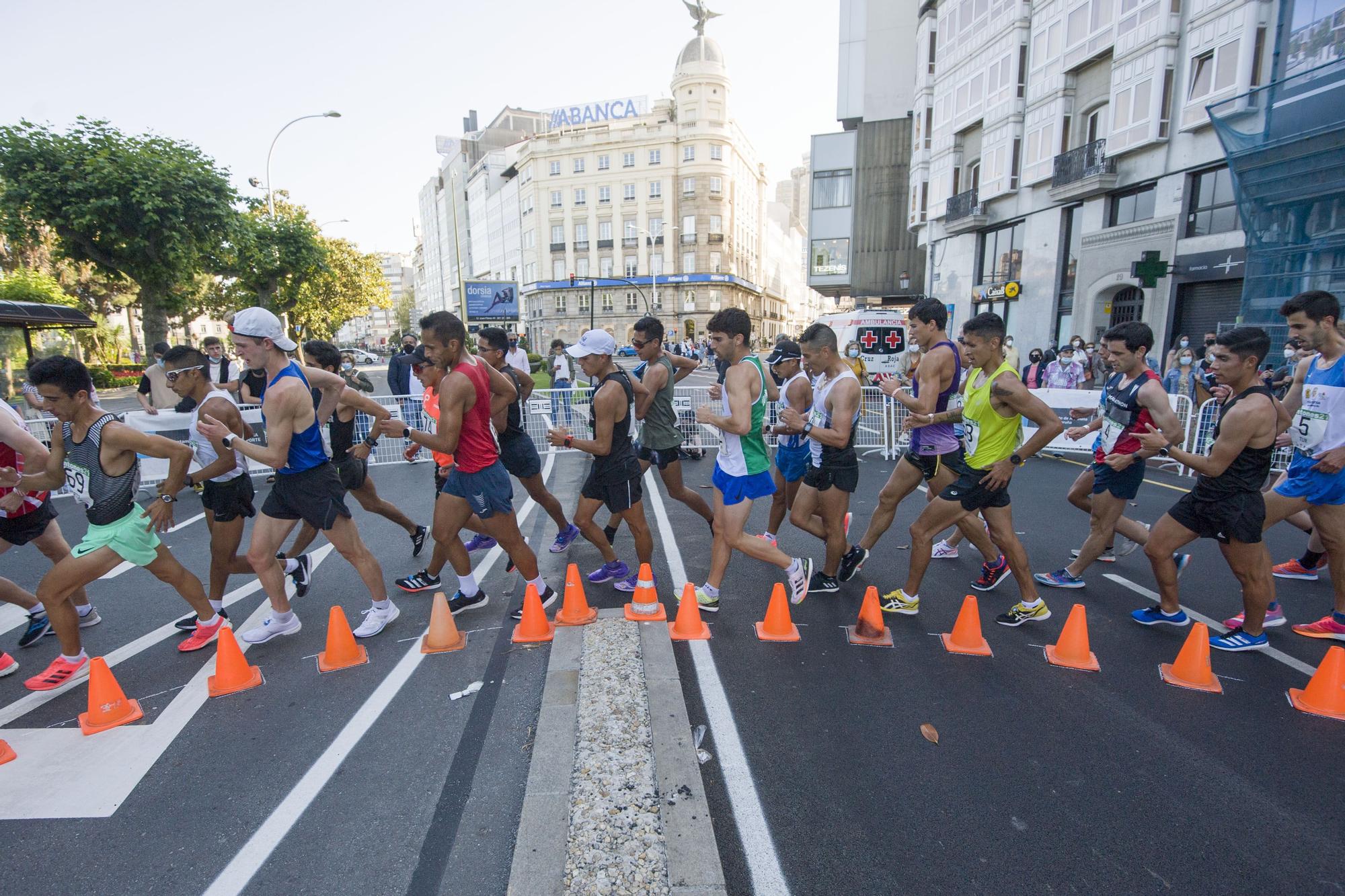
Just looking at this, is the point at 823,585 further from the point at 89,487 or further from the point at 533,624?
the point at 89,487

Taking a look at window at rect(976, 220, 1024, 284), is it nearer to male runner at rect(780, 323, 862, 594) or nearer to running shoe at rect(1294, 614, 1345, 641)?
Result: running shoe at rect(1294, 614, 1345, 641)

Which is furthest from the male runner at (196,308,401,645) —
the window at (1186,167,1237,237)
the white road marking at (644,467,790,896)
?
the window at (1186,167,1237,237)

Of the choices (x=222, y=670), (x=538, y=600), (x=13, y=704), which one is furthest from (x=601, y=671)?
(x=13, y=704)

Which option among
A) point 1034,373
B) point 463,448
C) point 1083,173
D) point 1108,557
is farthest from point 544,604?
point 1083,173

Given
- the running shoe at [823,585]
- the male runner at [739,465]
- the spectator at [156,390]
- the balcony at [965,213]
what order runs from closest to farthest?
the male runner at [739,465] < the running shoe at [823,585] < the spectator at [156,390] < the balcony at [965,213]

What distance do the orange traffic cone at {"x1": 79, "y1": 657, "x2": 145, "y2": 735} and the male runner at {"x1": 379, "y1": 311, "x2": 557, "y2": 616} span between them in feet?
5.81

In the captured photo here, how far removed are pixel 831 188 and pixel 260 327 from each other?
4131 cm

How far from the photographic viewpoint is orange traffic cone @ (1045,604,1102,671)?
3.81 m

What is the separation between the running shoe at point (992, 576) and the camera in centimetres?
501

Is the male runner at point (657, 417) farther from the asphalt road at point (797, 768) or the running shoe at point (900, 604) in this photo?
the running shoe at point (900, 604)

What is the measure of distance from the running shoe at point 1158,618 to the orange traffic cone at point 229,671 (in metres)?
5.66

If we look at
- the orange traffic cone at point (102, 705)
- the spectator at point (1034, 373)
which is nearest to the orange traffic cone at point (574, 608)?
the orange traffic cone at point (102, 705)

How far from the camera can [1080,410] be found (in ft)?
17.8

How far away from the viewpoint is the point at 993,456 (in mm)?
4211
